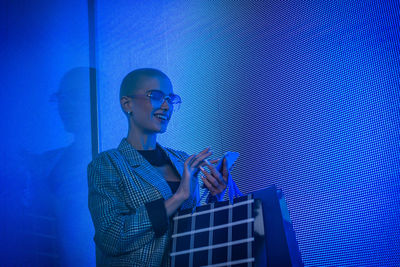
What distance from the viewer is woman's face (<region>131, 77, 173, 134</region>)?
5.14ft

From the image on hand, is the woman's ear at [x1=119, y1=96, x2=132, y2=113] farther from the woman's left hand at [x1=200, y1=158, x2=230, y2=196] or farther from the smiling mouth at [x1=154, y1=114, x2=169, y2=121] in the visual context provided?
the woman's left hand at [x1=200, y1=158, x2=230, y2=196]

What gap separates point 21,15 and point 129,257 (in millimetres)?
1299

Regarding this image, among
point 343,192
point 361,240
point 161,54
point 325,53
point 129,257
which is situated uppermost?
point 161,54

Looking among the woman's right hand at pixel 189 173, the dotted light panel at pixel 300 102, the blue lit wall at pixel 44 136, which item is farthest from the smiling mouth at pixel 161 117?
the blue lit wall at pixel 44 136

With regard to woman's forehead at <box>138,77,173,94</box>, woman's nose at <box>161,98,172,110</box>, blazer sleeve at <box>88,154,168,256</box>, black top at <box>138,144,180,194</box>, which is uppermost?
woman's forehead at <box>138,77,173,94</box>

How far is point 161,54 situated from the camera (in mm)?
2217

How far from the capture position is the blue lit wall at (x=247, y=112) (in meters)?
1.43

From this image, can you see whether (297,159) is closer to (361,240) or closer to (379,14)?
(361,240)

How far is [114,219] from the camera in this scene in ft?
3.92

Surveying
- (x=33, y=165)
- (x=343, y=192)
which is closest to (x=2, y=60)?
(x=33, y=165)

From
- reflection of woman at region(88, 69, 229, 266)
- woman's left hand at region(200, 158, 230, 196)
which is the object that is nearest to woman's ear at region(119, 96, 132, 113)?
reflection of woman at region(88, 69, 229, 266)

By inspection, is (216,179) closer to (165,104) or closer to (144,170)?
(144,170)

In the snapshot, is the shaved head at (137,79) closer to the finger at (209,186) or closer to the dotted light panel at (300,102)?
the dotted light panel at (300,102)

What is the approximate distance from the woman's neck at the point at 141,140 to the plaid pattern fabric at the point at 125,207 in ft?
0.26
